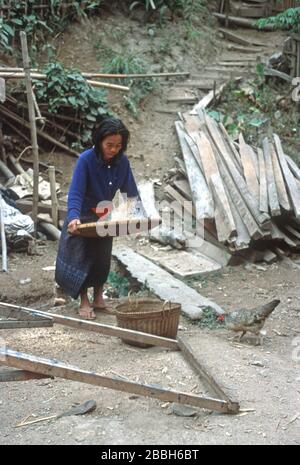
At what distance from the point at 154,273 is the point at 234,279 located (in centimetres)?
87

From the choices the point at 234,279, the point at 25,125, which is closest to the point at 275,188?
the point at 234,279

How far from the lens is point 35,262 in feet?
22.7

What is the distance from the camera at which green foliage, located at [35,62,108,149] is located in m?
8.89

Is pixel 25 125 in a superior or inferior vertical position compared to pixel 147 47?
inferior

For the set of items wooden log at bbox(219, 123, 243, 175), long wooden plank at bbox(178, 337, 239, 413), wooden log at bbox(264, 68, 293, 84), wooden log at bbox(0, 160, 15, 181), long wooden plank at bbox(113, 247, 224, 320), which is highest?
wooden log at bbox(264, 68, 293, 84)

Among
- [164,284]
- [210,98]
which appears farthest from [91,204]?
[210,98]

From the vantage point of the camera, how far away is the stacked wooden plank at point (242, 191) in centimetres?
634

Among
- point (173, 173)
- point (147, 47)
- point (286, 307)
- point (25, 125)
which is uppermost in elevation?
point (147, 47)

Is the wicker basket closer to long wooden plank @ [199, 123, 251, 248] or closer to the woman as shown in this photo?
the woman

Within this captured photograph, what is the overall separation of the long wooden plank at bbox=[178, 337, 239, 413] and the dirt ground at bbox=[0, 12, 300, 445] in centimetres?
5

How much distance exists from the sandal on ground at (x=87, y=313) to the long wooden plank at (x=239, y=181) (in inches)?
84.9

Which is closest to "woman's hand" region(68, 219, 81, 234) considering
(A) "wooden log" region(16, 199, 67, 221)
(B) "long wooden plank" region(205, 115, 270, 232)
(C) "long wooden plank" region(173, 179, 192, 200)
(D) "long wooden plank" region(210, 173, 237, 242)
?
(D) "long wooden plank" region(210, 173, 237, 242)

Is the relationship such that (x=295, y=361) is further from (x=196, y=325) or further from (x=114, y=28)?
(x=114, y=28)

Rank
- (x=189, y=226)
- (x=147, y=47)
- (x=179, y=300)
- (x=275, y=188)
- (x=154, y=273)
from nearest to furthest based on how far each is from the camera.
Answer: (x=179, y=300)
(x=154, y=273)
(x=275, y=188)
(x=189, y=226)
(x=147, y=47)
